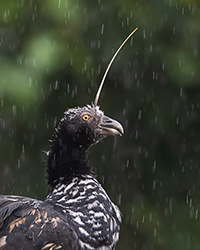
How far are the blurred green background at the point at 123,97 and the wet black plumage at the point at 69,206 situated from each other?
1405mm

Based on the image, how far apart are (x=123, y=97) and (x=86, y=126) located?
255 centimetres

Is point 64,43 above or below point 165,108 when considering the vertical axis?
above

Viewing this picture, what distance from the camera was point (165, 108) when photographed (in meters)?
7.98

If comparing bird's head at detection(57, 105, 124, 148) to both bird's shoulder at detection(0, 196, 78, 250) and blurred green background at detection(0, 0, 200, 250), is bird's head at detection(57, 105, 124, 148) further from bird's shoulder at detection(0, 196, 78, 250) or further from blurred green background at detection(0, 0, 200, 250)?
blurred green background at detection(0, 0, 200, 250)

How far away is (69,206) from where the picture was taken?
5258 millimetres

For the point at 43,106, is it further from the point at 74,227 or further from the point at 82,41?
the point at 74,227

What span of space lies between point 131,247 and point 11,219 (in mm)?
3740

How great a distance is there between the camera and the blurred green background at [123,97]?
7.10m

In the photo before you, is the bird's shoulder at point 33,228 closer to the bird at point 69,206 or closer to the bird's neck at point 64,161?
the bird at point 69,206

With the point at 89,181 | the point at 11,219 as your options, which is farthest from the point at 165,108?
the point at 11,219

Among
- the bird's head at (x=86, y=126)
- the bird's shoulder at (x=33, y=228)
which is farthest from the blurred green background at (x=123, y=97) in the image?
the bird's shoulder at (x=33, y=228)

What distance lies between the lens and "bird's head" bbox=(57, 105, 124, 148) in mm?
5508

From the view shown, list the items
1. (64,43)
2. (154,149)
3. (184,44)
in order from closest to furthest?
(64,43) → (184,44) → (154,149)

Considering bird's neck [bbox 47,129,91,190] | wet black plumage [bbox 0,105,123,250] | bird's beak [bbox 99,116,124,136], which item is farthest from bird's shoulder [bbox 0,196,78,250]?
bird's beak [bbox 99,116,124,136]
